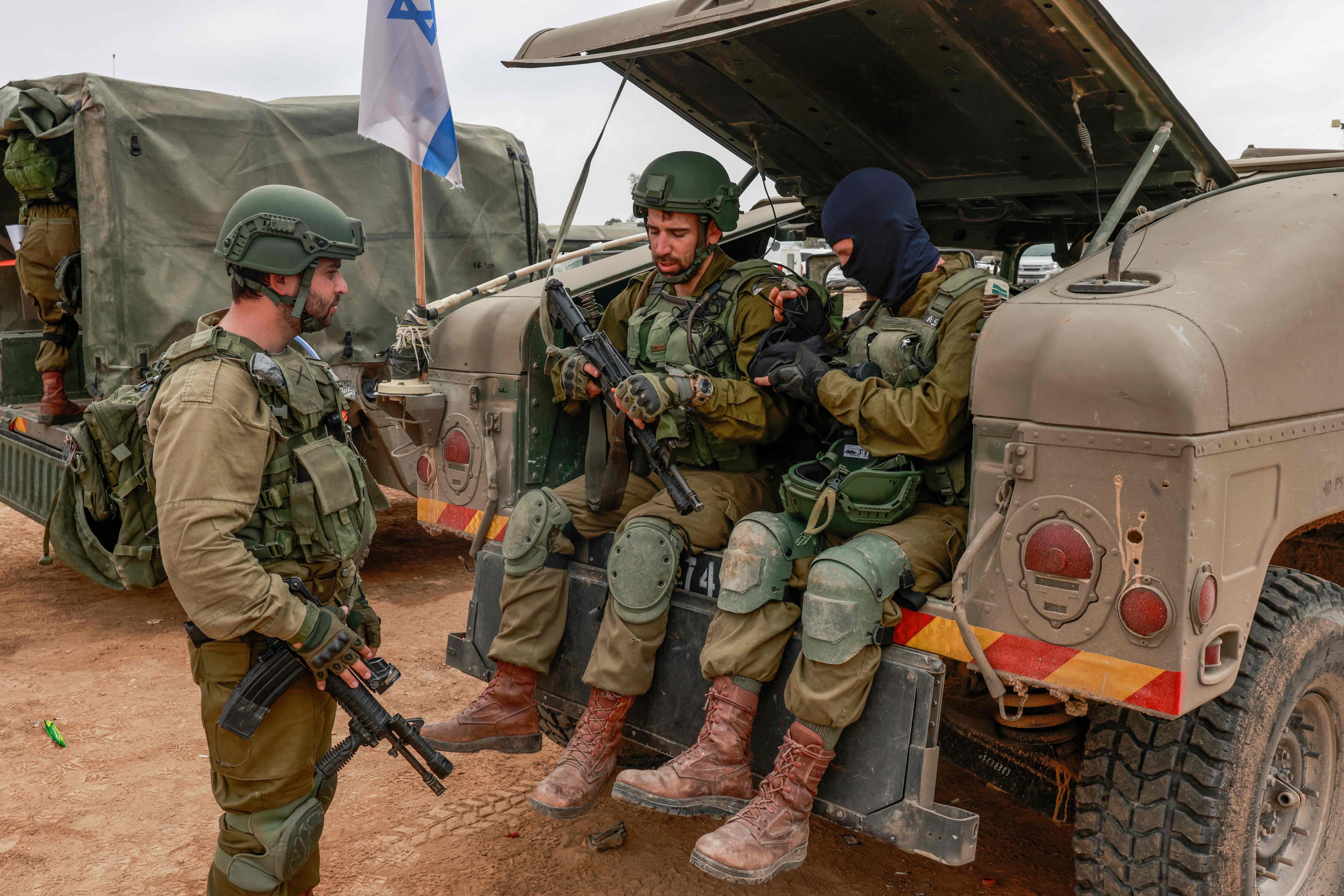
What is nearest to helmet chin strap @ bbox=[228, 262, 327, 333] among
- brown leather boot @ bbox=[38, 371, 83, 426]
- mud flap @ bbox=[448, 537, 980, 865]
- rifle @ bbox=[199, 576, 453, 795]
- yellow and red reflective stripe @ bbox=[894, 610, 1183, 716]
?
rifle @ bbox=[199, 576, 453, 795]

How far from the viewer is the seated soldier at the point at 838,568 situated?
2662 mm

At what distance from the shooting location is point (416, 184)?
5.37 m

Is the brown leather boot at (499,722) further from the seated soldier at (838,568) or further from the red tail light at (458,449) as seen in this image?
the red tail light at (458,449)

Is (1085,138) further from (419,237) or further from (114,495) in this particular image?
(419,237)

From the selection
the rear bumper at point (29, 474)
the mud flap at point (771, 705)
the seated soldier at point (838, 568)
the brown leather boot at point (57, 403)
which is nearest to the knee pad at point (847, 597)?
the seated soldier at point (838, 568)

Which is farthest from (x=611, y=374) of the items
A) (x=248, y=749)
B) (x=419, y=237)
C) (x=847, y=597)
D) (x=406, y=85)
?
(x=406, y=85)

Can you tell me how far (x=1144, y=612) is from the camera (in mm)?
2256

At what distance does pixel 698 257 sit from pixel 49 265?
4804mm

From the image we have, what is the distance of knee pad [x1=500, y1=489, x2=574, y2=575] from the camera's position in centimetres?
339

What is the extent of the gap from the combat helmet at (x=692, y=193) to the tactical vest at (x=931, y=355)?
0.84m

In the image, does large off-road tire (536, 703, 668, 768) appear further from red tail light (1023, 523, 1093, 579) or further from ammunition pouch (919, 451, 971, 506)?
red tail light (1023, 523, 1093, 579)

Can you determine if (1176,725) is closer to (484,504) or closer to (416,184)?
(484,504)

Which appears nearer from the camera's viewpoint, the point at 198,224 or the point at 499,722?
the point at 499,722

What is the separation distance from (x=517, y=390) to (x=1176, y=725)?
2.18 meters
